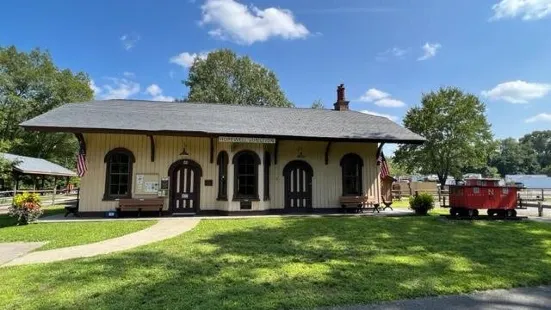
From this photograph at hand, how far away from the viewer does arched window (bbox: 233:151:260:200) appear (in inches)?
565

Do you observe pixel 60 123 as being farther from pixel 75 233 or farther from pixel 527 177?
pixel 527 177

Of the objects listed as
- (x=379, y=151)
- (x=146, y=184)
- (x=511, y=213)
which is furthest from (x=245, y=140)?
(x=511, y=213)

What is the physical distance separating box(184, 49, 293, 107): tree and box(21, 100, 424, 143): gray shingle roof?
2356 cm

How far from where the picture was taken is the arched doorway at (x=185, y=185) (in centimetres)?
1448

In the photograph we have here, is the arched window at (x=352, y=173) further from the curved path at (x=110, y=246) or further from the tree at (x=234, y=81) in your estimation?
the tree at (x=234, y=81)

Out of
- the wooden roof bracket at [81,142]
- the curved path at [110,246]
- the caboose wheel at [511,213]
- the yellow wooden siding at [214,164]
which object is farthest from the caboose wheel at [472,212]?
the wooden roof bracket at [81,142]

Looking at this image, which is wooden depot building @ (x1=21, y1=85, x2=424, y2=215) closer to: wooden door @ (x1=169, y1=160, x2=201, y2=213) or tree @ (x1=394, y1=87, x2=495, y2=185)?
wooden door @ (x1=169, y1=160, x2=201, y2=213)

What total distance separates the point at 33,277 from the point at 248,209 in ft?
30.0

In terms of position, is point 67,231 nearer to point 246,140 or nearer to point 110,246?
point 110,246

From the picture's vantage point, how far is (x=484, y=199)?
13.6 meters

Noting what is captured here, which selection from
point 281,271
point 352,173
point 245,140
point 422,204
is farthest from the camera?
point 352,173

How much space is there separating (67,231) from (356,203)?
35.4ft

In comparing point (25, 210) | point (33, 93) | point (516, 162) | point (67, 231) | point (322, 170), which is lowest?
point (67, 231)

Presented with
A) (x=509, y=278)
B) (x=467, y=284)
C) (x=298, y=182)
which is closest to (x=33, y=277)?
(x=467, y=284)
